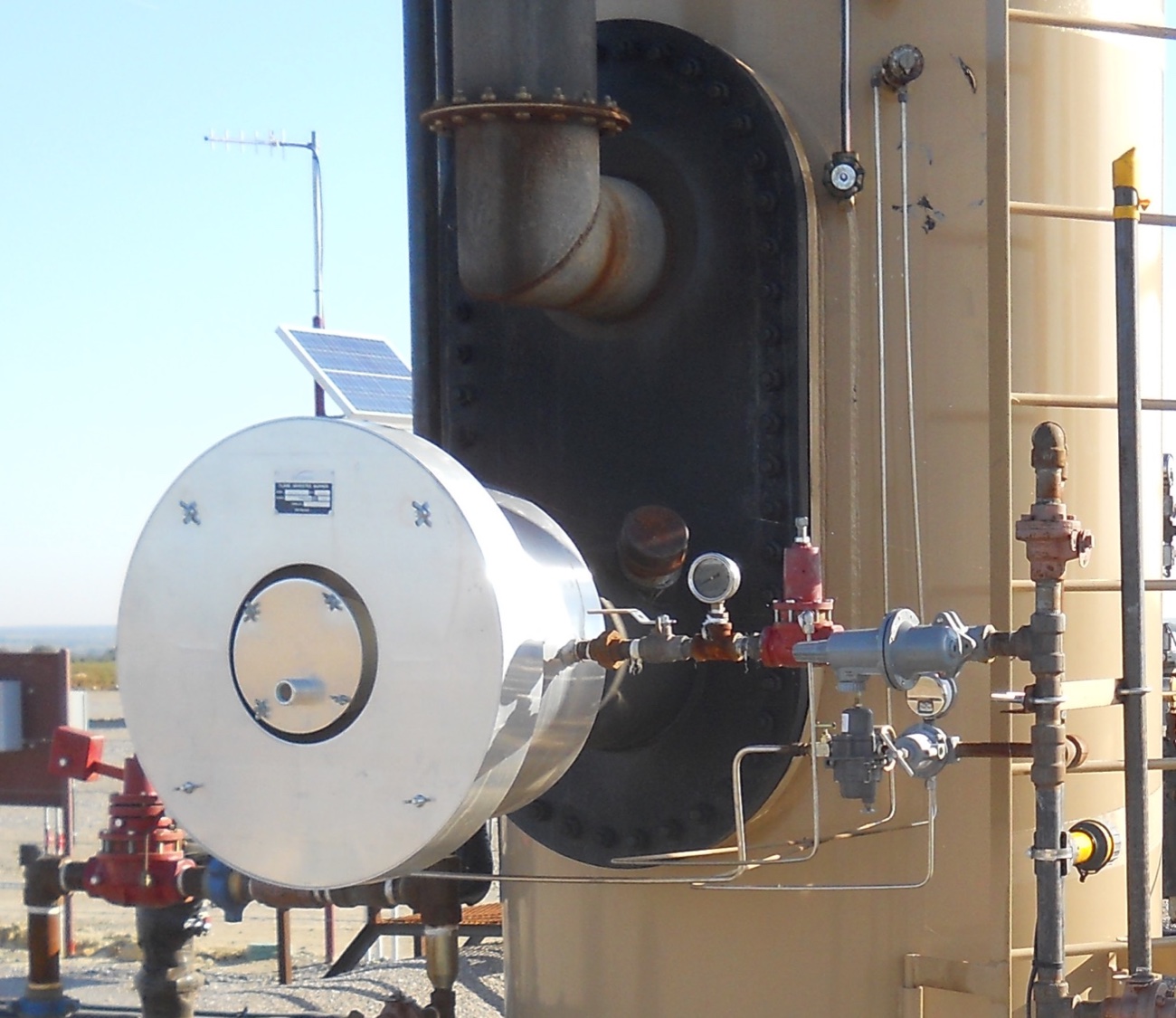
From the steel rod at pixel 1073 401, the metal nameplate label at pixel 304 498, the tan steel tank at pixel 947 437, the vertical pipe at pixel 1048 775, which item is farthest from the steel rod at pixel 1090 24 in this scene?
the metal nameplate label at pixel 304 498

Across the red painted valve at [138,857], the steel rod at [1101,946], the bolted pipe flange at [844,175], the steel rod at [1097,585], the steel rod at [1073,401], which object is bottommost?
the red painted valve at [138,857]

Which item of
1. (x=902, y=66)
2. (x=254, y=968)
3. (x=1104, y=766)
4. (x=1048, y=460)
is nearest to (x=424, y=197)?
(x=902, y=66)

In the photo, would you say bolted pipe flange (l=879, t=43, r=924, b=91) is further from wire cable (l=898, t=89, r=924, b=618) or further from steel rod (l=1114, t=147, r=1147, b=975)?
steel rod (l=1114, t=147, r=1147, b=975)

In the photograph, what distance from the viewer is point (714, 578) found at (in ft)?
8.38

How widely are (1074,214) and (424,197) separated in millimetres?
1179

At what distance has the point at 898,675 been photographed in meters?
2.28

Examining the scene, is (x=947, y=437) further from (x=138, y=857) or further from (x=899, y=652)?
(x=138, y=857)

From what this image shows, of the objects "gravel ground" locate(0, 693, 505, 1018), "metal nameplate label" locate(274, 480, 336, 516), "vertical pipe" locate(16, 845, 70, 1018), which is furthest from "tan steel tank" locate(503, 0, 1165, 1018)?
"vertical pipe" locate(16, 845, 70, 1018)

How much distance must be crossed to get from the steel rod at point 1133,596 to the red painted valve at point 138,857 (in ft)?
8.48

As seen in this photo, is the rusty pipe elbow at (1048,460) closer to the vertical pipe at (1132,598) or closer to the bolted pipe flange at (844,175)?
the vertical pipe at (1132,598)

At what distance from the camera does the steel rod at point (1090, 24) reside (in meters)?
2.97

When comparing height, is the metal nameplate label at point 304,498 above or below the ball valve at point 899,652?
above

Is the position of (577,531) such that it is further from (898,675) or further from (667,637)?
(898,675)

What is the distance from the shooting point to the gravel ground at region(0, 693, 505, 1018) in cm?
627
